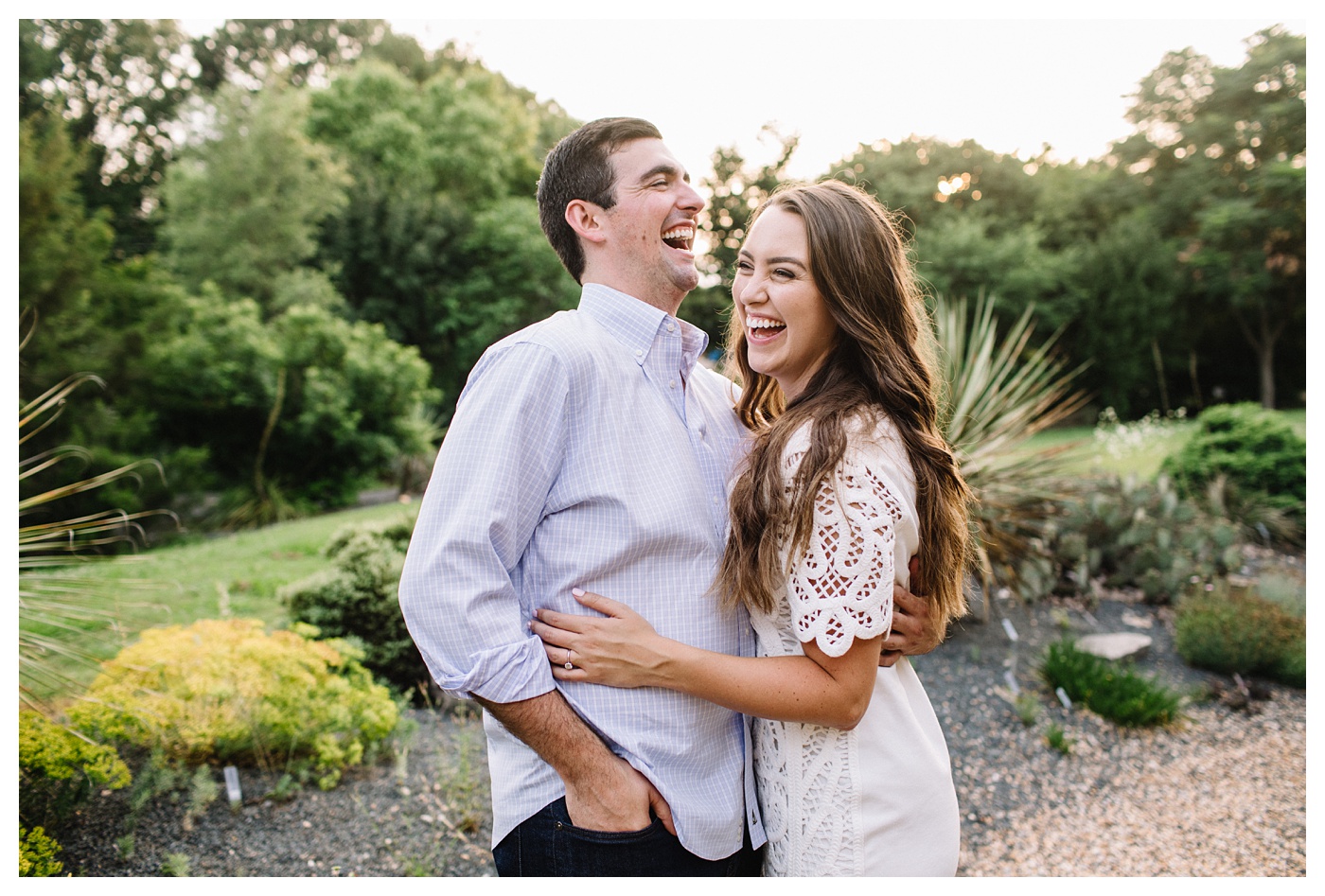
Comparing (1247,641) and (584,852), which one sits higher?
(584,852)

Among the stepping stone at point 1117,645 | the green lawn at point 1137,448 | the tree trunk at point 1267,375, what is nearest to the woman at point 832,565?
the stepping stone at point 1117,645

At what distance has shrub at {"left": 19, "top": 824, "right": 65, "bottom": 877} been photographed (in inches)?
105

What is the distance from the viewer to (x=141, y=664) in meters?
3.60

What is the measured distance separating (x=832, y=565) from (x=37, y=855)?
2949mm

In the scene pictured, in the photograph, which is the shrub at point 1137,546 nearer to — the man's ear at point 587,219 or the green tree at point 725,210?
the man's ear at point 587,219

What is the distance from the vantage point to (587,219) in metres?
2.12

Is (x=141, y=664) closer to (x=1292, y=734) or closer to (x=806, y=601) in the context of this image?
(x=806, y=601)

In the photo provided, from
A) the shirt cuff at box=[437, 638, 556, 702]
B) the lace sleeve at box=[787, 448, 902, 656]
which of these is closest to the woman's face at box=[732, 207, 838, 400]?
the lace sleeve at box=[787, 448, 902, 656]

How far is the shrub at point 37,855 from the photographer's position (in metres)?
2.68

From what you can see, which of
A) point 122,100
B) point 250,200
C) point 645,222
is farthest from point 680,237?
point 122,100

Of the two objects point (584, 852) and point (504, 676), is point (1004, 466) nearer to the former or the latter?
point (584, 852)

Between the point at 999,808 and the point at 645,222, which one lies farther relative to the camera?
the point at 999,808

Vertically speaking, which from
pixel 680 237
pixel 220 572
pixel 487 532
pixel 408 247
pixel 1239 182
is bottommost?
pixel 220 572

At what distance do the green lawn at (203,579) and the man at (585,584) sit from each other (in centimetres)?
329
